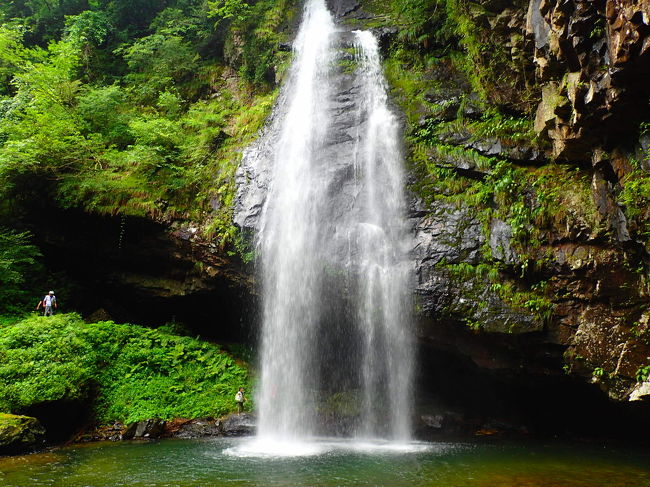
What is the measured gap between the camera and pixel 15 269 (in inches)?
530

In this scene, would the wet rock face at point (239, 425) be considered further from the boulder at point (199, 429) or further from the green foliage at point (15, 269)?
the green foliage at point (15, 269)

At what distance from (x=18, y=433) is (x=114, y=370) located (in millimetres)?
3456

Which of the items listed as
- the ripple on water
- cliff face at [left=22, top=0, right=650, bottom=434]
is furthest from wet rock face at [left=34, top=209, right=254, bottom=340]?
the ripple on water

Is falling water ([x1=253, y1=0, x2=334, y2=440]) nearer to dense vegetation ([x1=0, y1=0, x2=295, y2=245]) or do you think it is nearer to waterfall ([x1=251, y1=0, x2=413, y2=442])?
waterfall ([x1=251, y1=0, x2=413, y2=442])

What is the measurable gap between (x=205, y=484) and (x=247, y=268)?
639 cm

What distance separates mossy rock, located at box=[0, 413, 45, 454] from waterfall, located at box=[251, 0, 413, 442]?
4.91 m

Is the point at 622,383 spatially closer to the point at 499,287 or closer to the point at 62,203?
the point at 499,287

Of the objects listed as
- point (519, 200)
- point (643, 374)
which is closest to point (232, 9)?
point (519, 200)

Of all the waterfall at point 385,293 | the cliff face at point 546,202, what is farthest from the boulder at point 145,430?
the cliff face at point 546,202

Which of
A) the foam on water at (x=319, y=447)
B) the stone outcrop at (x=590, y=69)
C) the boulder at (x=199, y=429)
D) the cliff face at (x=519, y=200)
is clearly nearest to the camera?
the stone outcrop at (x=590, y=69)

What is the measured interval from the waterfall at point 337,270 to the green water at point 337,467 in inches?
75.0

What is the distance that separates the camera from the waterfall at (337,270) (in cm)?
998

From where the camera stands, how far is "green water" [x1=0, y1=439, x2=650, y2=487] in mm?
6051

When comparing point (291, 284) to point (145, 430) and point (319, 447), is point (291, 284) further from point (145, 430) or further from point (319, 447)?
point (145, 430)
